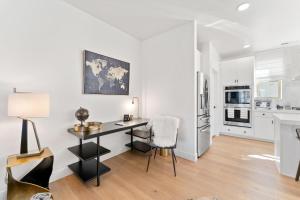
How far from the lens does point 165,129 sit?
275cm

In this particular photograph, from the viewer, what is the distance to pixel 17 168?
5.99 feet

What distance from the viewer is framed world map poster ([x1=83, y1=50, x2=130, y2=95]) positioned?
8.17 ft

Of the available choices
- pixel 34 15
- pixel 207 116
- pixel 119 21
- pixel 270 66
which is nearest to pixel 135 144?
pixel 207 116

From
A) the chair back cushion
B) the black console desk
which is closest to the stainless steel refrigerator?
the chair back cushion

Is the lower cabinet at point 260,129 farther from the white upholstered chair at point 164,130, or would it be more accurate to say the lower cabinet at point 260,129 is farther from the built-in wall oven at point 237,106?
the white upholstered chair at point 164,130

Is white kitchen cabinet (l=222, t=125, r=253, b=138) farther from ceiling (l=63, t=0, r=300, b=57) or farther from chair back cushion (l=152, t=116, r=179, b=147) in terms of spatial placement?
chair back cushion (l=152, t=116, r=179, b=147)

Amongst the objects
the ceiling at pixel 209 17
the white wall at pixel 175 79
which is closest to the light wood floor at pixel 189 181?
the white wall at pixel 175 79

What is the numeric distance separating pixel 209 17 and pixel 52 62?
2735 mm

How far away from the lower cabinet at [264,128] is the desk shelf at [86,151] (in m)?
4.24

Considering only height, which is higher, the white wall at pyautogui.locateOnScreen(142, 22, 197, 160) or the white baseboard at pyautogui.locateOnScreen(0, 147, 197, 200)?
the white wall at pyautogui.locateOnScreen(142, 22, 197, 160)

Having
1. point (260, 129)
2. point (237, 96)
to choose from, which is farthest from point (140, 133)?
point (260, 129)

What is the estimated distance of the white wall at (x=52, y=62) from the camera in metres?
1.75

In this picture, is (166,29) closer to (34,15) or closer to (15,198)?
(34,15)

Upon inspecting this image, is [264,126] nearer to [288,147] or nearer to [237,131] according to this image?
[237,131]
